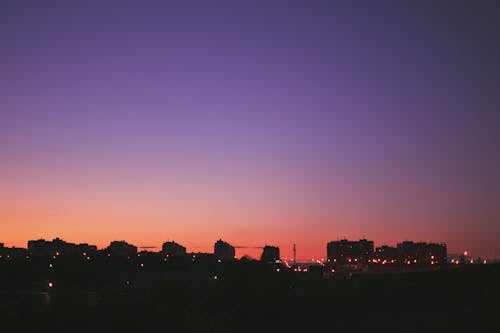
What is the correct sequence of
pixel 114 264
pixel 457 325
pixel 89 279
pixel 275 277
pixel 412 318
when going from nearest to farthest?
pixel 457 325
pixel 412 318
pixel 275 277
pixel 89 279
pixel 114 264

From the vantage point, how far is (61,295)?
101ft

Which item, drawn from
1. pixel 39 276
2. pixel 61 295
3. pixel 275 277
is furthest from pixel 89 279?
pixel 61 295

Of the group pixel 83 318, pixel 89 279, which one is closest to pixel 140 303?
pixel 83 318

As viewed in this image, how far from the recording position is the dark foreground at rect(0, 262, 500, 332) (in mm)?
25828

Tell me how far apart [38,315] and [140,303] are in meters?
4.69

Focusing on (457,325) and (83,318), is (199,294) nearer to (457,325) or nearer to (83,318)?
(83,318)

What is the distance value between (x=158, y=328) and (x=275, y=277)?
18.9 metres

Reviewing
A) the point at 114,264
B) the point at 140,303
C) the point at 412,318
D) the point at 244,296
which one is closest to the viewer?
the point at 140,303

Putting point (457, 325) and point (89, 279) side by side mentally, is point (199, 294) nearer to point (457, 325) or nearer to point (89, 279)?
point (457, 325)

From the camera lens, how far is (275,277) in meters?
41.6

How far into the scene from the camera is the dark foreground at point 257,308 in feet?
84.7

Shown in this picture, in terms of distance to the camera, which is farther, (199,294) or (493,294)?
(199,294)

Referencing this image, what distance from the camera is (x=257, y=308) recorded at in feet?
115

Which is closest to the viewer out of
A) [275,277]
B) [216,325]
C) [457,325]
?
[216,325]
